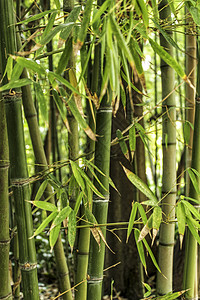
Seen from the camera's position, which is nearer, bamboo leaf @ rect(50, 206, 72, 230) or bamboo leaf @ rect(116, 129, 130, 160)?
bamboo leaf @ rect(50, 206, 72, 230)

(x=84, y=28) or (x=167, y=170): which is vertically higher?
(x=84, y=28)

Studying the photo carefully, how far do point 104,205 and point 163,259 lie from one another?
1.27 feet

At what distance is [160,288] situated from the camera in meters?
1.06

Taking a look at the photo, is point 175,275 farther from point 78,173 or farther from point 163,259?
point 78,173

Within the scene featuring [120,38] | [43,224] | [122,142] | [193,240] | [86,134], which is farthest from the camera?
[193,240]

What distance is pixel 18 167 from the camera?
Answer: 0.72 metres

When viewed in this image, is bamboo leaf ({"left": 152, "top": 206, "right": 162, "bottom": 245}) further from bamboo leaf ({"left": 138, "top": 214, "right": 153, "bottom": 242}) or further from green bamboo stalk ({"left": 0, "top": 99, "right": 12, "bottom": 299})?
green bamboo stalk ({"left": 0, "top": 99, "right": 12, "bottom": 299})

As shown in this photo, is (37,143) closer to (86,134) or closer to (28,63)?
(86,134)

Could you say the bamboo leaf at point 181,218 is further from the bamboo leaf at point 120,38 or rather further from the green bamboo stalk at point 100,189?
the bamboo leaf at point 120,38

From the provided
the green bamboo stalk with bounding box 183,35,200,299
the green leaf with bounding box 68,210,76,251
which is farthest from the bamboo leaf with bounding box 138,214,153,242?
the green bamboo stalk with bounding box 183,35,200,299

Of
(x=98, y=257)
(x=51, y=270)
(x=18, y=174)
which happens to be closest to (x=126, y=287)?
(x=51, y=270)

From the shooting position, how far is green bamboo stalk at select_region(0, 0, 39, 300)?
698 mm

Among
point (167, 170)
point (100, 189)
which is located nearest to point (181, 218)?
point (100, 189)

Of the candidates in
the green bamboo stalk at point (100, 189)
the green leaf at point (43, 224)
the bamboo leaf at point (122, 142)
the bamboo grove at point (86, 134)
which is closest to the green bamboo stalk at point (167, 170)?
the bamboo grove at point (86, 134)
